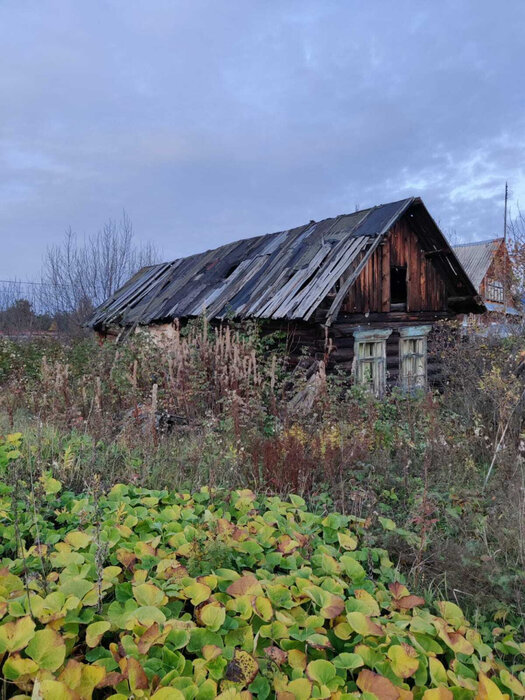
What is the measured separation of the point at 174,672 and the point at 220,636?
0.82 ft

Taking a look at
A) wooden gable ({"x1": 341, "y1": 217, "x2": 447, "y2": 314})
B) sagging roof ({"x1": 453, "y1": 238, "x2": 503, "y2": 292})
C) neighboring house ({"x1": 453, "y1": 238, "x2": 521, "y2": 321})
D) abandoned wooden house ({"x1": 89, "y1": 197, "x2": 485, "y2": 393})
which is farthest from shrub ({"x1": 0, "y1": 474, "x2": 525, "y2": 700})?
sagging roof ({"x1": 453, "y1": 238, "x2": 503, "y2": 292})

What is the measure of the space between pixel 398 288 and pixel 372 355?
2481mm

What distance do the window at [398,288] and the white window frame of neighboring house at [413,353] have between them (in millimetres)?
556

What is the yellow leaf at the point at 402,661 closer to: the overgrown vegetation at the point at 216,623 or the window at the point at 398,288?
the overgrown vegetation at the point at 216,623

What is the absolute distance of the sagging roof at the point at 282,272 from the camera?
8.94 metres

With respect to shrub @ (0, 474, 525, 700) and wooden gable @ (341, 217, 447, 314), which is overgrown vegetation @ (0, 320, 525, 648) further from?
wooden gable @ (341, 217, 447, 314)

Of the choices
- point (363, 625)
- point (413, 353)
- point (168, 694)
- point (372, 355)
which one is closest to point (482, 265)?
point (413, 353)

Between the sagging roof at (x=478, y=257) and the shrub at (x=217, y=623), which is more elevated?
the sagging roof at (x=478, y=257)

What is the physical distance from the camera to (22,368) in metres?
9.76

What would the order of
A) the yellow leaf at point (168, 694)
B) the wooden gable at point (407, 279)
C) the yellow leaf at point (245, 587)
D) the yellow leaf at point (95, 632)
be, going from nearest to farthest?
1. the yellow leaf at point (168, 694)
2. the yellow leaf at point (95, 632)
3. the yellow leaf at point (245, 587)
4. the wooden gable at point (407, 279)

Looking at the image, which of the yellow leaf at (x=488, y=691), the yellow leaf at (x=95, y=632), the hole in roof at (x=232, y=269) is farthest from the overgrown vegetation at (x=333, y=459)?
the hole in roof at (x=232, y=269)

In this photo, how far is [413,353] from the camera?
10.8 m

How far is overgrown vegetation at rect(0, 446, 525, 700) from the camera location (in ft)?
4.75

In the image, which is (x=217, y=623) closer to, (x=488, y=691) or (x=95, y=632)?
(x=95, y=632)
